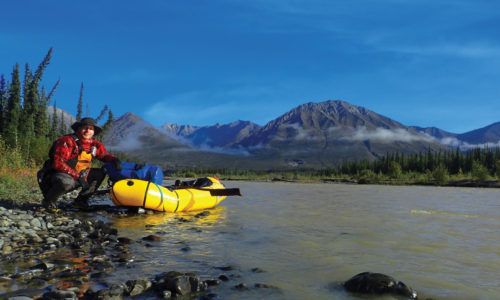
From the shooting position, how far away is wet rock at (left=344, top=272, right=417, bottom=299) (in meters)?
6.17

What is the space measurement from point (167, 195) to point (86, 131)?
3.64 meters

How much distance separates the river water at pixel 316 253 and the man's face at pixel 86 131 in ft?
8.83

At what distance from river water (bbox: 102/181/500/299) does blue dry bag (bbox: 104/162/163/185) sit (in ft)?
4.76

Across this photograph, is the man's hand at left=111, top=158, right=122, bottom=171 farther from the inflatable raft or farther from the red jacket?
the red jacket

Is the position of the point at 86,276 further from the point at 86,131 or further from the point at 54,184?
the point at 86,131

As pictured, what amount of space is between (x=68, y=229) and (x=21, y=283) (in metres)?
4.63

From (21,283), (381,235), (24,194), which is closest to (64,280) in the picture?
(21,283)

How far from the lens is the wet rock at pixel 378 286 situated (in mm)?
6168

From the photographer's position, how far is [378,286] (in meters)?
6.27

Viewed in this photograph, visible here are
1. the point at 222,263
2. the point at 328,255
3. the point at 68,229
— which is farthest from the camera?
the point at 68,229

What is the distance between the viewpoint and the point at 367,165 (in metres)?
126

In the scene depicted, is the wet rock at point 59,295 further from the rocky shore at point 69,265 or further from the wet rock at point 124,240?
the wet rock at point 124,240

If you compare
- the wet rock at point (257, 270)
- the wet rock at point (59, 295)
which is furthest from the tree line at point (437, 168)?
the wet rock at point (59, 295)

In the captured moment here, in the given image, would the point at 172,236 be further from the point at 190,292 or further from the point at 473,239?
the point at 473,239
